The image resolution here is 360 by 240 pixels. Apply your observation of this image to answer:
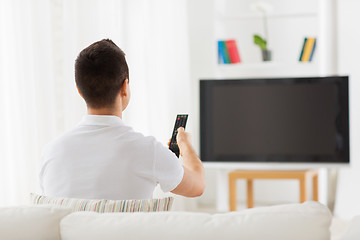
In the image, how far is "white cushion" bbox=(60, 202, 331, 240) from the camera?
1026 mm

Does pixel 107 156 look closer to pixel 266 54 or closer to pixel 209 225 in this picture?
pixel 209 225

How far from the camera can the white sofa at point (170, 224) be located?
1028 mm

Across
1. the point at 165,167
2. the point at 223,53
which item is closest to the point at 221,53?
the point at 223,53

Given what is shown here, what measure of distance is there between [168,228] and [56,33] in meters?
2.80

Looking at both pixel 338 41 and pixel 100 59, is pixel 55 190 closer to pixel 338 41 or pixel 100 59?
pixel 100 59

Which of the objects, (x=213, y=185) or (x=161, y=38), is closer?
(x=161, y=38)

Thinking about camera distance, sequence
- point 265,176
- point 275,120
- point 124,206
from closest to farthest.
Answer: point 124,206, point 265,176, point 275,120

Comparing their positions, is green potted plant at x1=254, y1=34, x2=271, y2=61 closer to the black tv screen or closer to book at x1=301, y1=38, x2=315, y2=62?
book at x1=301, y1=38, x2=315, y2=62

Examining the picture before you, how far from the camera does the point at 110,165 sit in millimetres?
1477

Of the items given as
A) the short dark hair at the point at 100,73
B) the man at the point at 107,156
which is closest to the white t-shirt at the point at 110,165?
the man at the point at 107,156

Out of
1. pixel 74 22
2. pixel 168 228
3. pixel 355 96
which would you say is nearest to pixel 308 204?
pixel 168 228

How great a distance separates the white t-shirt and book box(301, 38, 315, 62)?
10.5 ft

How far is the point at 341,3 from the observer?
14.2 ft

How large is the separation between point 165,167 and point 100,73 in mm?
359
